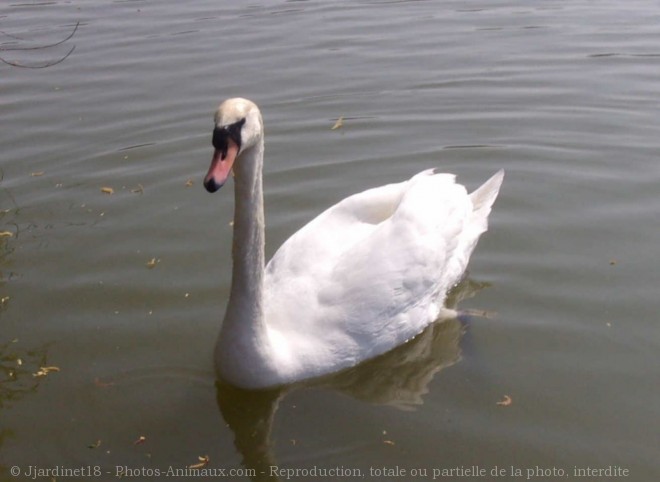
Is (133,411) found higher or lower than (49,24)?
lower

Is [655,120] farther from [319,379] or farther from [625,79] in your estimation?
[319,379]

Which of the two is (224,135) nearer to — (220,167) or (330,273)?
(220,167)

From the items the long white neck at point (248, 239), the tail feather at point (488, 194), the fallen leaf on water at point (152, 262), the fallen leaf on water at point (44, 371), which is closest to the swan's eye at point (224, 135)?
the long white neck at point (248, 239)

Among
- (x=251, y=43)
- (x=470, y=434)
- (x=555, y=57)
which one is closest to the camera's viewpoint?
(x=470, y=434)

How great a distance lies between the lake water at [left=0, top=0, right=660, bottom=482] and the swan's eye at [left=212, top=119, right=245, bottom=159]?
161cm

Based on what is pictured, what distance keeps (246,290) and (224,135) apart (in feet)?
3.39

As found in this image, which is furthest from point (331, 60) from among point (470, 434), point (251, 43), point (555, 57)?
point (470, 434)

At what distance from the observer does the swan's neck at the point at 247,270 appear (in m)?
5.03

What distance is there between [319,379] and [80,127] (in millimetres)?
5294

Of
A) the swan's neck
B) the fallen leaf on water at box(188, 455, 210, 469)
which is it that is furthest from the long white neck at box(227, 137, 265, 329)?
the fallen leaf on water at box(188, 455, 210, 469)

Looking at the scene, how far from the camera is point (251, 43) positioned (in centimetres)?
1266

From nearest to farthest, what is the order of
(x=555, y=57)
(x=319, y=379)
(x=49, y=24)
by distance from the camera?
1. (x=319, y=379)
2. (x=555, y=57)
3. (x=49, y=24)

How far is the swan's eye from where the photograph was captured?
4.55m

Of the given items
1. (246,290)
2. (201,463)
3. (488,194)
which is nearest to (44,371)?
(201,463)
